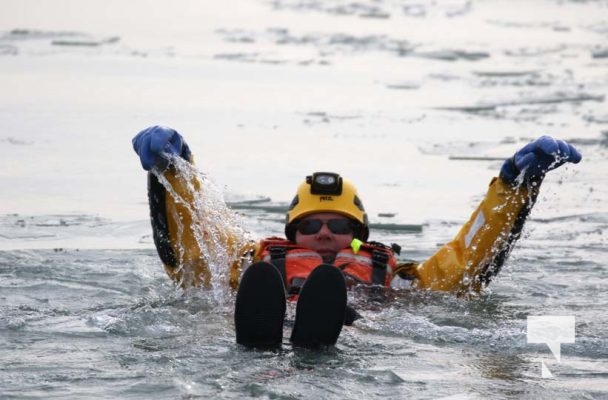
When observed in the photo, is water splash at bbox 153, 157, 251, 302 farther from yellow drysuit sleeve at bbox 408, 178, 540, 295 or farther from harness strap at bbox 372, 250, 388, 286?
yellow drysuit sleeve at bbox 408, 178, 540, 295

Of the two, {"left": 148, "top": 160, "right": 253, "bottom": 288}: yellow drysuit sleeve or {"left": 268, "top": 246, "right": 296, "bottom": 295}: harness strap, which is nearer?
{"left": 268, "top": 246, "right": 296, "bottom": 295}: harness strap

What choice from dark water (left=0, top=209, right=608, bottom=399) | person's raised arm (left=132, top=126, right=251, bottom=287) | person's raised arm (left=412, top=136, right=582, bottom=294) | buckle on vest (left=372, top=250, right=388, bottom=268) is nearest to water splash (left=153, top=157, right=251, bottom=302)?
person's raised arm (left=132, top=126, right=251, bottom=287)

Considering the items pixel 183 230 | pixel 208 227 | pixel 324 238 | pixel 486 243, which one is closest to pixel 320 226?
pixel 324 238

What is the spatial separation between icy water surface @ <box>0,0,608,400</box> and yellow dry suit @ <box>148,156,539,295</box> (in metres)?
0.16

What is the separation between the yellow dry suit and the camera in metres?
7.89

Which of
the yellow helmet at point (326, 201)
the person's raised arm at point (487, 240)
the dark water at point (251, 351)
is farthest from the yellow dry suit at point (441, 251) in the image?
the yellow helmet at point (326, 201)

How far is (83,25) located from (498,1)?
24.9 feet

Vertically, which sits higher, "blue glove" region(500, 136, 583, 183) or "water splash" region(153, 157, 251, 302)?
"blue glove" region(500, 136, 583, 183)

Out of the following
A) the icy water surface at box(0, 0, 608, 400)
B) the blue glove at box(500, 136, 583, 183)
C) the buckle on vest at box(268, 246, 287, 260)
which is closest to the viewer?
the icy water surface at box(0, 0, 608, 400)

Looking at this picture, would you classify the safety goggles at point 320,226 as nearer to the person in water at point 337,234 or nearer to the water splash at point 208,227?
the person in water at point 337,234

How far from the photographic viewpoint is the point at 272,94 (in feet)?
49.7

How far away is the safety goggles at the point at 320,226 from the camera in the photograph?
26.3 feet

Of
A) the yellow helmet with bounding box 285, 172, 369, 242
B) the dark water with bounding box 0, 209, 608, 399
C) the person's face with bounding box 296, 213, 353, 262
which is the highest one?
the yellow helmet with bounding box 285, 172, 369, 242

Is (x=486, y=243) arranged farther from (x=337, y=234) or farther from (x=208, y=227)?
(x=208, y=227)
